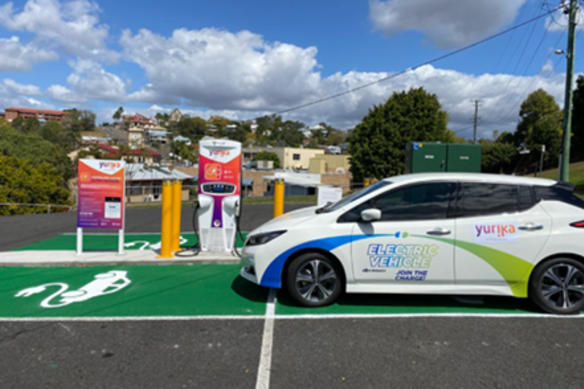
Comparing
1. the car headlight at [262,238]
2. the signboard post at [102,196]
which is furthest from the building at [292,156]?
the car headlight at [262,238]

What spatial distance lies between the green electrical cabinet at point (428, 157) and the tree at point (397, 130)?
23204mm

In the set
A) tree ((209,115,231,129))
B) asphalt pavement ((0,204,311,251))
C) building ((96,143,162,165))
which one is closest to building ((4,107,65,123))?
tree ((209,115,231,129))

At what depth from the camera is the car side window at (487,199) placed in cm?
481

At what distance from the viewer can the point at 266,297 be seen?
5293 mm

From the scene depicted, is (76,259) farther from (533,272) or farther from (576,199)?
(576,199)

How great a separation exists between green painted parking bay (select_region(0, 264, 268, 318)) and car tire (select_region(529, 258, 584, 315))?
10.5 ft

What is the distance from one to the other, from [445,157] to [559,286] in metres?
5.71

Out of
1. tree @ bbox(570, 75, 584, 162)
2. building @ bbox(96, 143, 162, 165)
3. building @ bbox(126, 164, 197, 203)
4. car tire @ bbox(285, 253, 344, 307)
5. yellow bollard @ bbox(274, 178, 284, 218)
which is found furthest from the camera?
building @ bbox(96, 143, 162, 165)

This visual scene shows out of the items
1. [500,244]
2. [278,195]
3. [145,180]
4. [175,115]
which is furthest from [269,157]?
[175,115]

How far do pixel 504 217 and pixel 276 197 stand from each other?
4106 mm

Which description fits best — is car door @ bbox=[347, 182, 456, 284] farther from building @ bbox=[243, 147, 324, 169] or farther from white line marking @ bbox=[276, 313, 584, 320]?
building @ bbox=[243, 147, 324, 169]

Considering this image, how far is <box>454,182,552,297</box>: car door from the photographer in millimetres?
4676

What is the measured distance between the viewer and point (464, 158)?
32.6 feet

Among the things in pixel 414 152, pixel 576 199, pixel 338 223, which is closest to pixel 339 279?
pixel 338 223
